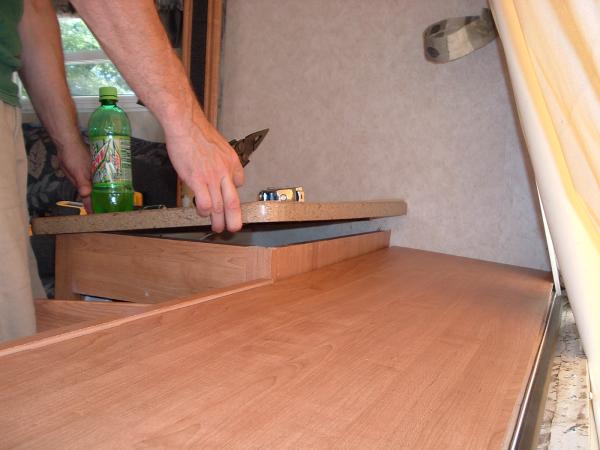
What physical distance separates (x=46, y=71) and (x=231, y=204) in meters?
0.63

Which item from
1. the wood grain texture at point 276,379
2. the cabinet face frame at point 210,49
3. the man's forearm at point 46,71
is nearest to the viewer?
the wood grain texture at point 276,379

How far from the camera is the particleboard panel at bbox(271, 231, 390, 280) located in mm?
1032

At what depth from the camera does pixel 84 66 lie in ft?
10.5

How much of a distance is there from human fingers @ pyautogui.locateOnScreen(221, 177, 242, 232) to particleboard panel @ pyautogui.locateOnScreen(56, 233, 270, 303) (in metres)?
0.14

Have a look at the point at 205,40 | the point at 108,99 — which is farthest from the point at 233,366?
the point at 205,40

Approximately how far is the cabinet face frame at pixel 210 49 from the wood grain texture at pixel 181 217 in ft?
3.51

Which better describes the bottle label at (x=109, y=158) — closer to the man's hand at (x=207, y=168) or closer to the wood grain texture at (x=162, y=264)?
the wood grain texture at (x=162, y=264)

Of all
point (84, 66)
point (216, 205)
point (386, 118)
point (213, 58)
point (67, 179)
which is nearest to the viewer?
point (216, 205)

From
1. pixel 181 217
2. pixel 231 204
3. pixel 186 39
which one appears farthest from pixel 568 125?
pixel 186 39

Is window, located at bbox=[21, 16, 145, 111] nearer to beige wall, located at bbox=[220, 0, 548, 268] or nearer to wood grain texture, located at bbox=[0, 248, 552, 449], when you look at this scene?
beige wall, located at bbox=[220, 0, 548, 268]

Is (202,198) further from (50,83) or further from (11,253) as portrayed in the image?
(50,83)

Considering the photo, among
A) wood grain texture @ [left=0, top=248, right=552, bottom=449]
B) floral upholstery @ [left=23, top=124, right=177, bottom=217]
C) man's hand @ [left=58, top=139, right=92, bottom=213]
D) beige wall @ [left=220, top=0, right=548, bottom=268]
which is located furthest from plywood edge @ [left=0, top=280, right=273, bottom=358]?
floral upholstery @ [left=23, top=124, right=177, bottom=217]

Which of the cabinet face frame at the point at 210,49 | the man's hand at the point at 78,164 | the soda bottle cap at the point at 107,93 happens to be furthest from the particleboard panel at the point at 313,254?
the cabinet face frame at the point at 210,49

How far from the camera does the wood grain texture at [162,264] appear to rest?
104 cm
